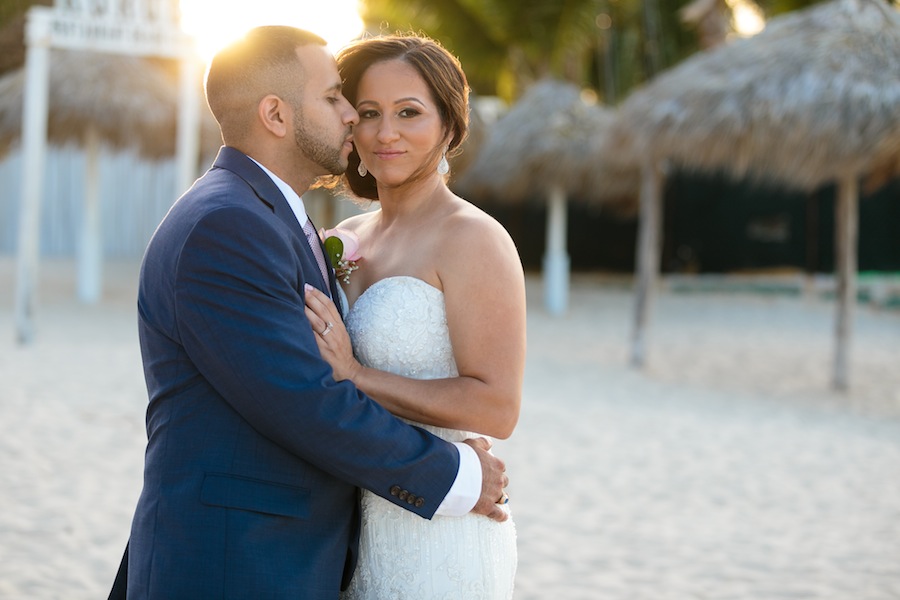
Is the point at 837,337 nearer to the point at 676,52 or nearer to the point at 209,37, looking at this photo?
the point at 209,37

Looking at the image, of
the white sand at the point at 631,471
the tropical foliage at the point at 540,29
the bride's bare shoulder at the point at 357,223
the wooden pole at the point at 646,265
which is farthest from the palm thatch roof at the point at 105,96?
the bride's bare shoulder at the point at 357,223

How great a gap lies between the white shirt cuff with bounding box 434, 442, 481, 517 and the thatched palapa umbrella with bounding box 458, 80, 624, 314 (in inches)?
550

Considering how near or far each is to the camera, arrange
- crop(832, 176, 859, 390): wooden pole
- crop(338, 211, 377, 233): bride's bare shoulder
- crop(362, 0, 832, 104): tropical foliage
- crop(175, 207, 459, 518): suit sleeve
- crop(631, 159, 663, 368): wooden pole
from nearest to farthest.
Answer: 1. crop(175, 207, 459, 518): suit sleeve
2. crop(338, 211, 377, 233): bride's bare shoulder
3. crop(832, 176, 859, 390): wooden pole
4. crop(631, 159, 663, 368): wooden pole
5. crop(362, 0, 832, 104): tropical foliage

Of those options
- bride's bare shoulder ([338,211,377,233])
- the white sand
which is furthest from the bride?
the white sand

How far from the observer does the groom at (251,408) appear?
1605 millimetres

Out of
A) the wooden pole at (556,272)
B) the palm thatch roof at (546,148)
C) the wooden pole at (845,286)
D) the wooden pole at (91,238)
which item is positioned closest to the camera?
the wooden pole at (845,286)

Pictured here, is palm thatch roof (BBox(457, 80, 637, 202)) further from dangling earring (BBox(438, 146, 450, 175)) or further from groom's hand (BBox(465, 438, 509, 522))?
groom's hand (BBox(465, 438, 509, 522))

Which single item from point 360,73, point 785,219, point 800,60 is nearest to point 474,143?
point 800,60

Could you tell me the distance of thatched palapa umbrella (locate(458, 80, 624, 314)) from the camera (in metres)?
15.8

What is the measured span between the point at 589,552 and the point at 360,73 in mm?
2967

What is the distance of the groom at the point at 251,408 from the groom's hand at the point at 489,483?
0.06 metres

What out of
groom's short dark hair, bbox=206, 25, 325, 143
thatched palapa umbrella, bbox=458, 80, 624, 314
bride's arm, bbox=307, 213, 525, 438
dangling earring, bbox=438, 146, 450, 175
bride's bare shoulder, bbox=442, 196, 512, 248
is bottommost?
bride's arm, bbox=307, 213, 525, 438

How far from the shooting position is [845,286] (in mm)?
9531

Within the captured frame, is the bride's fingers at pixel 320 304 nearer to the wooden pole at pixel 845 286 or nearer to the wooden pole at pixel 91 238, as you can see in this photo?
the wooden pole at pixel 845 286
